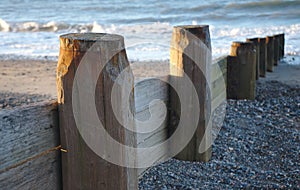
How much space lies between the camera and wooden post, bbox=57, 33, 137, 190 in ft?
6.01

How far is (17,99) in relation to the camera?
20.0ft

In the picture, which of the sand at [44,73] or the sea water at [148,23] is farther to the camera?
the sea water at [148,23]

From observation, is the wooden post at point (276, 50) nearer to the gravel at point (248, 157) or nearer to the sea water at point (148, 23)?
the sea water at point (148, 23)

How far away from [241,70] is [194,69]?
7.23 ft

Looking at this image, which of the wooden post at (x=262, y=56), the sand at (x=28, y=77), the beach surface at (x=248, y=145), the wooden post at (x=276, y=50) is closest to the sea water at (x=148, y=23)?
the sand at (x=28, y=77)

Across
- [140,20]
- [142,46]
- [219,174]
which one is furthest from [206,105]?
[140,20]

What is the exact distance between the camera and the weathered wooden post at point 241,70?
522 cm

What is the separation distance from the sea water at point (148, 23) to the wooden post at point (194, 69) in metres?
6.55

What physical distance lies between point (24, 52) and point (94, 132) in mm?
10099

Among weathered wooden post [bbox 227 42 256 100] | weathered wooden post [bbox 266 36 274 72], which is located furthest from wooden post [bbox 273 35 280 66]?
weathered wooden post [bbox 227 42 256 100]

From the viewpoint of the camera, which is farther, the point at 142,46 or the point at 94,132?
the point at 142,46

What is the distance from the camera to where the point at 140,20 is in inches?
795

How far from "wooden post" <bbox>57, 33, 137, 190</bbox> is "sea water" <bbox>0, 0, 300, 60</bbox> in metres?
7.95

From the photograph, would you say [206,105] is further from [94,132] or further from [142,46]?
[142,46]
